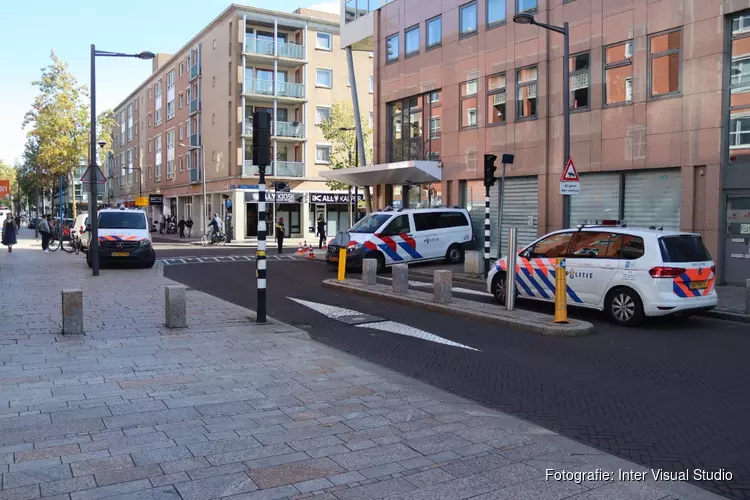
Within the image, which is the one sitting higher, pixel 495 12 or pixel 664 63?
pixel 495 12

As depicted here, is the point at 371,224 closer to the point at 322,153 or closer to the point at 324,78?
the point at 322,153

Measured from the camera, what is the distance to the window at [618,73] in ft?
58.4

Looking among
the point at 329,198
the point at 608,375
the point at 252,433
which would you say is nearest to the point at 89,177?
the point at 252,433

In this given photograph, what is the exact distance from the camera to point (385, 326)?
10.7m

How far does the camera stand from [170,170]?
2414 inches

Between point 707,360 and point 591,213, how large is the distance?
11.4m

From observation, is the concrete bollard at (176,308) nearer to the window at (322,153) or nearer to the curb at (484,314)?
the curb at (484,314)

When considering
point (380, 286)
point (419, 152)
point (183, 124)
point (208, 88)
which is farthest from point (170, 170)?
point (380, 286)

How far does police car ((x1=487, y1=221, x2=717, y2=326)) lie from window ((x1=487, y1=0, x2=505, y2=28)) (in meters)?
12.6

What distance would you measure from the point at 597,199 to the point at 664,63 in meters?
4.00

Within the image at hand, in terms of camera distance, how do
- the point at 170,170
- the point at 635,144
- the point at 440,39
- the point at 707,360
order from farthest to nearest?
the point at 170,170, the point at 440,39, the point at 635,144, the point at 707,360

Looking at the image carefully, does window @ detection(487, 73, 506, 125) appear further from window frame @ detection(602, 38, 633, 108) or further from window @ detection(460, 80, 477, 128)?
window frame @ detection(602, 38, 633, 108)

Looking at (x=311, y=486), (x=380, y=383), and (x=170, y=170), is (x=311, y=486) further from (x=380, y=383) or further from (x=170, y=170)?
(x=170, y=170)

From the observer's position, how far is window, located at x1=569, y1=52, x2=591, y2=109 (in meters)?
19.1
